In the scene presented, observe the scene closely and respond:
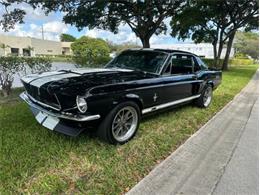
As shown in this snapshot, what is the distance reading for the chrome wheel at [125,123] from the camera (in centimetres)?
380

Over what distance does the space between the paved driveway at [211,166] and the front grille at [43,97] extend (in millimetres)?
1616

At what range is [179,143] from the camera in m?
4.22

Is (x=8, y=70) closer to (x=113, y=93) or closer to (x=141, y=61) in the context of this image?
(x=141, y=61)

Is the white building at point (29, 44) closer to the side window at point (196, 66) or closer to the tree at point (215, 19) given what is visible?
the tree at point (215, 19)

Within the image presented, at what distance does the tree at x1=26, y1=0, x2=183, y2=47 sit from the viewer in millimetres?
16078

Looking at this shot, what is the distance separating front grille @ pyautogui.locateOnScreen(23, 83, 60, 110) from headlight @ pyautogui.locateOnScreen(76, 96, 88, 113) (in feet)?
1.18

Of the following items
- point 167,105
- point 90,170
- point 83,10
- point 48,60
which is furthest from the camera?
point 83,10

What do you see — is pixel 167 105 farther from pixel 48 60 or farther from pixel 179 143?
pixel 48 60

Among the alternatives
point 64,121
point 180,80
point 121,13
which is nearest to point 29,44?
point 121,13

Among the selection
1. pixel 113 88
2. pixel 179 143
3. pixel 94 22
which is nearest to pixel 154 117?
pixel 179 143

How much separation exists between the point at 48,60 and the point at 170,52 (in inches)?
179

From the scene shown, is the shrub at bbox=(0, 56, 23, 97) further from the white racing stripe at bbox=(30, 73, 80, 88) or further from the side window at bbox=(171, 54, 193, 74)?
the side window at bbox=(171, 54, 193, 74)

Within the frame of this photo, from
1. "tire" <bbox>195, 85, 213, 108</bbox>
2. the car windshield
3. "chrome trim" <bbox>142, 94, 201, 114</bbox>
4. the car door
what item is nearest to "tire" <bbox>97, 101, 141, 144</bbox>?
"chrome trim" <bbox>142, 94, 201, 114</bbox>

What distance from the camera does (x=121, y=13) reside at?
1819cm
